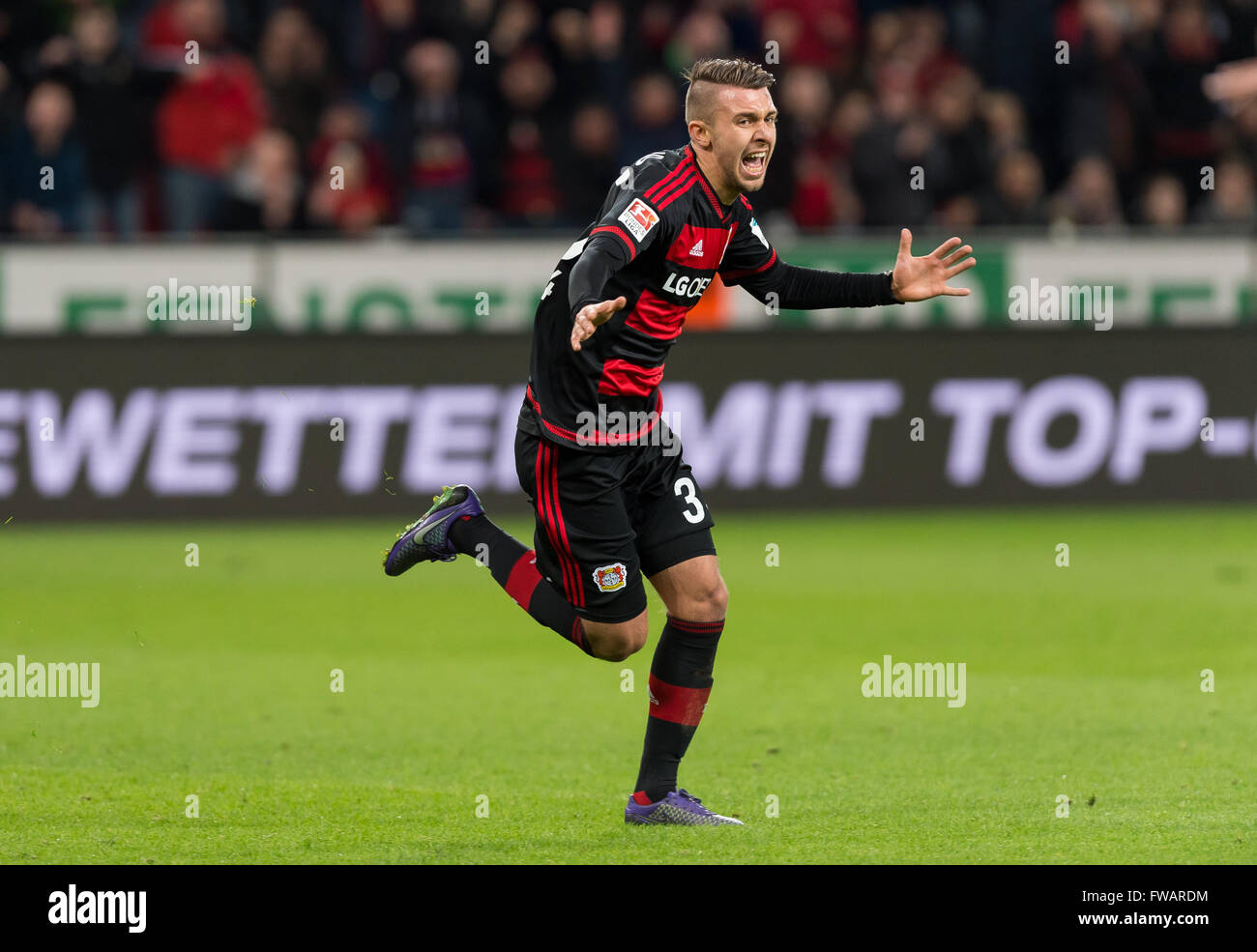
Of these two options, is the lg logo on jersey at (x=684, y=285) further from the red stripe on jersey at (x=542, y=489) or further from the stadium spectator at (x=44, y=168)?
the stadium spectator at (x=44, y=168)

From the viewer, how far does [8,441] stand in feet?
45.3

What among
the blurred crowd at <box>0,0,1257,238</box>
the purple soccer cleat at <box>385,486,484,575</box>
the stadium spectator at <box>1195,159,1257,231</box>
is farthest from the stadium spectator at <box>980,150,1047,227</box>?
the purple soccer cleat at <box>385,486,484,575</box>

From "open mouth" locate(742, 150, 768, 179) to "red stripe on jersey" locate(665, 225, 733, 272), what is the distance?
231 millimetres

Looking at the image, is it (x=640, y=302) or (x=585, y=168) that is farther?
(x=585, y=168)

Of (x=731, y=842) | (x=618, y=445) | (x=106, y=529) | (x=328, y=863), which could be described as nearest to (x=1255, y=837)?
(x=731, y=842)

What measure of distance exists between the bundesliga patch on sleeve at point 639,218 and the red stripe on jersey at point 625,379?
0.55 m

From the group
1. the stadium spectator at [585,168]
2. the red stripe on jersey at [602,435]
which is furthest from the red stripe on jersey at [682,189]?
the stadium spectator at [585,168]

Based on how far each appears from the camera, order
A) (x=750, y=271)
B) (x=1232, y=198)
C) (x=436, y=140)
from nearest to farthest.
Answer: (x=750, y=271), (x=436, y=140), (x=1232, y=198)

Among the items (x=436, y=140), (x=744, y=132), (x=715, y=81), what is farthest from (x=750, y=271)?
(x=436, y=140)

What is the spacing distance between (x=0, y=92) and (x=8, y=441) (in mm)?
3535

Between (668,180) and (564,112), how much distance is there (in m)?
10.2

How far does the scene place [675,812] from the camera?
636 centimetres

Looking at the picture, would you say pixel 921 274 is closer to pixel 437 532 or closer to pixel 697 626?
pixel 697 626

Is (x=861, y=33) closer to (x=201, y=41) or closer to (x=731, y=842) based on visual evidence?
(x=201, y=41)
